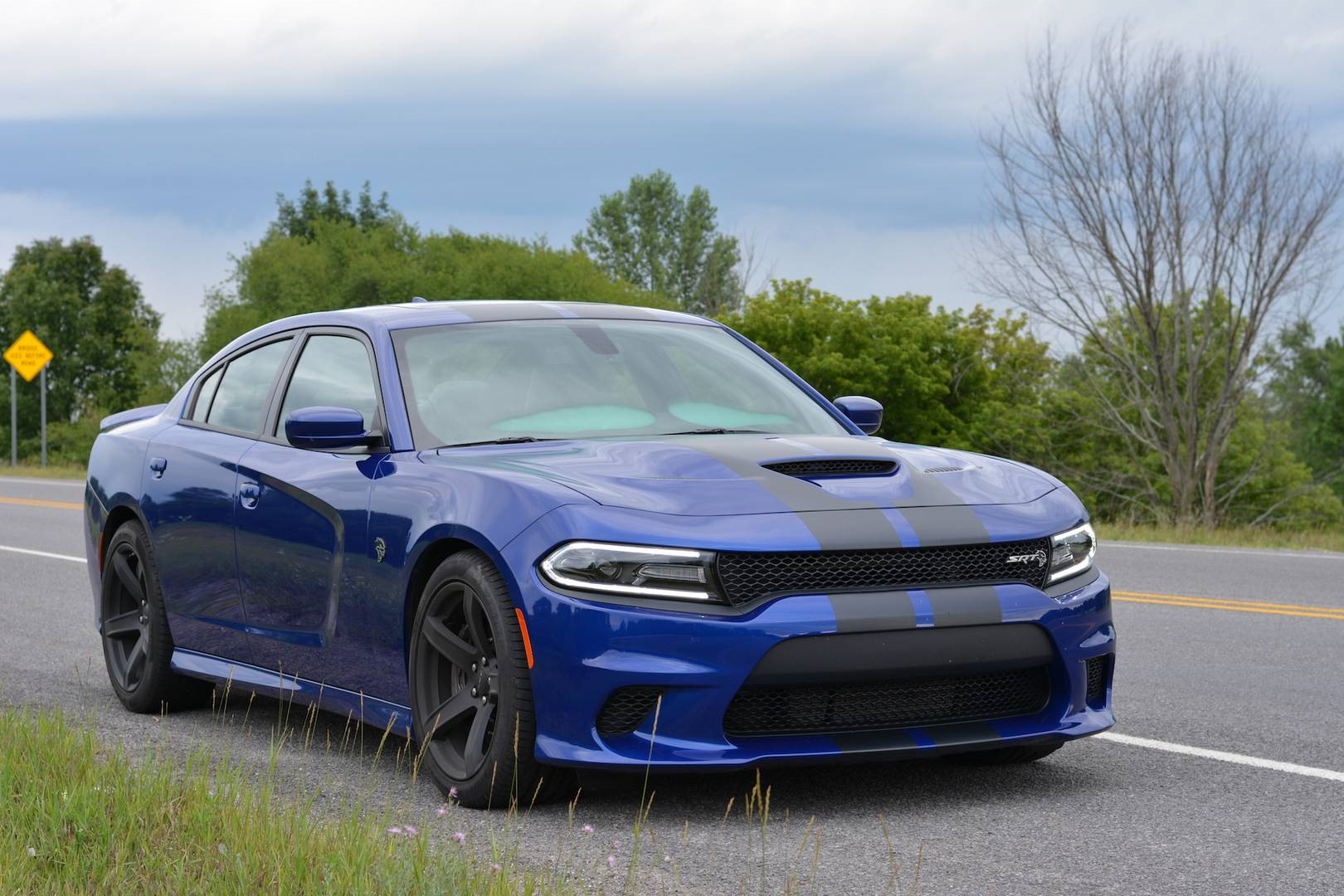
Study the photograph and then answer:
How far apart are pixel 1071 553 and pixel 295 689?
2697 mm

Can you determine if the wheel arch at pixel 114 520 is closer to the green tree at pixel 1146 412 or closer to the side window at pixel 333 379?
the side window at pixel 333 379

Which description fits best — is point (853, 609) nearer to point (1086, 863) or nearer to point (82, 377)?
point (1086, 863)

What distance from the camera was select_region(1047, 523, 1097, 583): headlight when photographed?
5039 mm

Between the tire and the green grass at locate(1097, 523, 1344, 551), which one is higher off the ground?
the tire

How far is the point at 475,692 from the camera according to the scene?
4.94m

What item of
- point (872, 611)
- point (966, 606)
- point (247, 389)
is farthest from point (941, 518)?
point (247, 389)

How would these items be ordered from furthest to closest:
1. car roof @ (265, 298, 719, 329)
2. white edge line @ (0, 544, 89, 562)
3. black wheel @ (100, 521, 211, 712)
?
1. white edge line @ (0, 544, 89, 562)
2. black wheel @ (100, 521, 211, 712)
3. car roof @ (265, 298, 719, 329)

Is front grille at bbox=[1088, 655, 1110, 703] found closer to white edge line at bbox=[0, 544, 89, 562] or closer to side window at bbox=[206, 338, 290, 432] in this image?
side window at bbox=[206, 338, 290, 432]

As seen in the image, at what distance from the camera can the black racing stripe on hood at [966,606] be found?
468 cm

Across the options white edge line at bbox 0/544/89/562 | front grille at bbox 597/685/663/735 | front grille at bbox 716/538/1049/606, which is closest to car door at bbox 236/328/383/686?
front grille at bbox 597/685/663/735

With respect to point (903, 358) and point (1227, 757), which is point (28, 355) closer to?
point (903, 358)

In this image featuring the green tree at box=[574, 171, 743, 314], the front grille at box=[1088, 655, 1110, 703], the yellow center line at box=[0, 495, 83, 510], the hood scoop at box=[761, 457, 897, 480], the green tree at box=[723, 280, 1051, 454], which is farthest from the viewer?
the green tree at box=[574, 171, 743, 314]

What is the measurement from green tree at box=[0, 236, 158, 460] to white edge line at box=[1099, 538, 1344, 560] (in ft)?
256

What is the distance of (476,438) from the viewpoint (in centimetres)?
561
